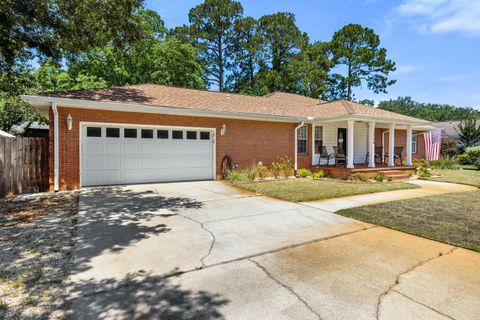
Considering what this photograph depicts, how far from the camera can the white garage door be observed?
31.0ft

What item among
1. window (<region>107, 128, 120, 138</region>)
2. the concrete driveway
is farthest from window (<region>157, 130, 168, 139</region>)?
the concrete driveway

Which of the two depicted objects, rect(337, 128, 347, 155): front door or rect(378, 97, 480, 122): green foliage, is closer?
rect(337, 128, 347, 155): front door

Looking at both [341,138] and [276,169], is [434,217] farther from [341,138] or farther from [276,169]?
[341,138]

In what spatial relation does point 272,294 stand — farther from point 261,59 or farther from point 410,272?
point 261,59

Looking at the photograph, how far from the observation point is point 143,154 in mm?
10250

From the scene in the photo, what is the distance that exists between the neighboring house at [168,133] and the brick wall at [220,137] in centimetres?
3

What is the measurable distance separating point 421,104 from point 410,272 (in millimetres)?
100706

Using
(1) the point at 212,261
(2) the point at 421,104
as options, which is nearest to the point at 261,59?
(1) the point at 212,261

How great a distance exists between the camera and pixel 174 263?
353cm

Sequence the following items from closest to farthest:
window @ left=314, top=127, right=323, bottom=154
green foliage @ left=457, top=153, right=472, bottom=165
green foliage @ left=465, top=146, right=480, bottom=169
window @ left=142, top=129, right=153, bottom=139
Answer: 1. window @ left=142, top=129, right=153, bottom=139
2. window @ left=314, top=127, right=323, bottom=154
3. green foliage @ left=465, top=146, right=480, bottom=169
4. green foliage @ left=457, top=153, right=472, bottom=165

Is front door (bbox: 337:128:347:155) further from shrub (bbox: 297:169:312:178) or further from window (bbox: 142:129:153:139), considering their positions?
window (bbox: 142:129:153:139)

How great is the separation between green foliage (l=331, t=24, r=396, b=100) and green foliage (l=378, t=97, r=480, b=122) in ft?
169

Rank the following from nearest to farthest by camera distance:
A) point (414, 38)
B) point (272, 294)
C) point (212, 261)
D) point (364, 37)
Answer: point (272, 294)
point (212, 261)
point (414, 38)
point (364, 37)

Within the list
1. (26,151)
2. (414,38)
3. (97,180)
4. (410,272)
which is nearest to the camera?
(410,272)
